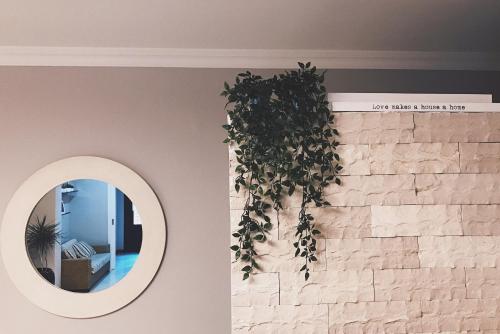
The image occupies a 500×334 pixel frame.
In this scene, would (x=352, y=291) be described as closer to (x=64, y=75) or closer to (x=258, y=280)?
(x=258, y=280)

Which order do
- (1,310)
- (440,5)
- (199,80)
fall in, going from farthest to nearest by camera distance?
(199,80) → (1,310) → (440,5)

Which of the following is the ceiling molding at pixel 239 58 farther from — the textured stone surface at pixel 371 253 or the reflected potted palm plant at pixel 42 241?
the textured stone surface at pixel 371 253

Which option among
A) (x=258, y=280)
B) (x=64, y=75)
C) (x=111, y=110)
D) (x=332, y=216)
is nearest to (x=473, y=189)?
(x=332, y=216)

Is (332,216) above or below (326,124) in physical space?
below

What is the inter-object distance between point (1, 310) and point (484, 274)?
2.24m

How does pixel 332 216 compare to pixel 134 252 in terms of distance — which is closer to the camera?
pixel 332 216

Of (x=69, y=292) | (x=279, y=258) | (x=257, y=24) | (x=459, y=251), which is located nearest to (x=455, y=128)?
(x=459, y=251)

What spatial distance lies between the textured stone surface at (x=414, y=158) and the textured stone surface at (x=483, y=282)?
0.35 meters

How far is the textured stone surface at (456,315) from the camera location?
1388mm

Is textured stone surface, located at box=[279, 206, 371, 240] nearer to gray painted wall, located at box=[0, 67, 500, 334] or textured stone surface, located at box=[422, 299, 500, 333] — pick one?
textured stone surface, located at box=[422, 299, 500, 333]


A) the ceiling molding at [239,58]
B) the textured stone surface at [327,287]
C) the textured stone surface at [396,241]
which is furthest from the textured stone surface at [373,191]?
the ceiling molding at [239,58]

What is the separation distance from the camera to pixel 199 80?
2.29 metres

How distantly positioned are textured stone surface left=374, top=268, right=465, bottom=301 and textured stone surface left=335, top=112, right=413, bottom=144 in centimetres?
45

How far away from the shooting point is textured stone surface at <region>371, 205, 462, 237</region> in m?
1.40
